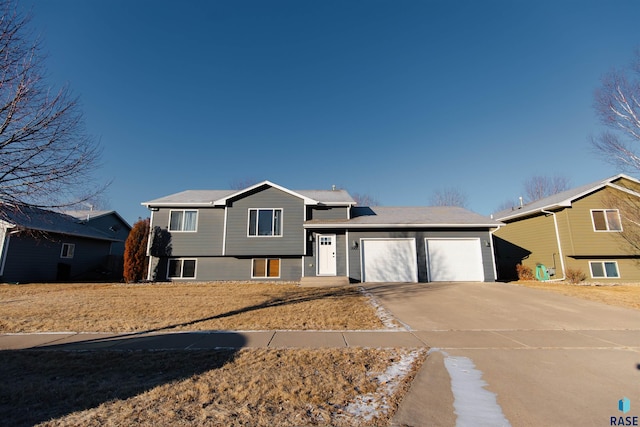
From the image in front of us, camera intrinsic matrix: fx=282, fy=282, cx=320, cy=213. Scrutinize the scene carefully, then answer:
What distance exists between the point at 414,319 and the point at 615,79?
1554 centimetres

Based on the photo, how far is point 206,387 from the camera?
3.34 meters

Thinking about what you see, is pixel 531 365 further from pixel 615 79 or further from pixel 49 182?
pixel 615 79

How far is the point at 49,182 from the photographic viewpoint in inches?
222

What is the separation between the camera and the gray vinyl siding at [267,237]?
15.0 meters

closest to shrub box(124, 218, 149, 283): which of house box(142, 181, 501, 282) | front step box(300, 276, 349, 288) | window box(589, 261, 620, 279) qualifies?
house box(142, 181, 501, 282)

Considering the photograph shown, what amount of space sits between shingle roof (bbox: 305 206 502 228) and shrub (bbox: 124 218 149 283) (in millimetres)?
9267

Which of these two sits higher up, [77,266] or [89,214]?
[89,214]

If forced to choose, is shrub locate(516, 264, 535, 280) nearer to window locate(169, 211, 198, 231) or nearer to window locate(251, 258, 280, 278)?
window locate(251, 258, 280, 278)

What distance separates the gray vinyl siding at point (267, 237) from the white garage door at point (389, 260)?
3.46 m

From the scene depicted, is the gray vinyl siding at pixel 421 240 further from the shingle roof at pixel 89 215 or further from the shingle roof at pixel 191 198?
the shingle roof at pixel 89 215

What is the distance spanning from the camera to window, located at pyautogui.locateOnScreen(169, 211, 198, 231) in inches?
624

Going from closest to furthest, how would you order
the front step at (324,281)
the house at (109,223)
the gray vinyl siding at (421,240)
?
the front step at (324,281)
the gray vinyl siding at (421,240)
the house at (109,223)

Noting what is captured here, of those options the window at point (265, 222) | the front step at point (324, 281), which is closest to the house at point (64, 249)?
the window at point (265, 222)

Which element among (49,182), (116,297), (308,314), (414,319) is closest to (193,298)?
(116,297)
